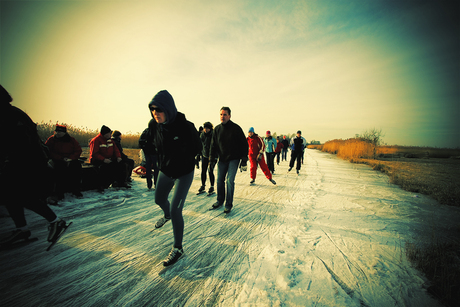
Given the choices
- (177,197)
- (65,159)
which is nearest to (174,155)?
(177,197)

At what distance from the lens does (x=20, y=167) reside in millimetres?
2307

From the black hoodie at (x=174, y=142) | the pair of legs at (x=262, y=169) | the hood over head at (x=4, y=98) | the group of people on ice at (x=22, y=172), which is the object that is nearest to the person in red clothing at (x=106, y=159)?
the group of people on ice at (x=22, y=172)

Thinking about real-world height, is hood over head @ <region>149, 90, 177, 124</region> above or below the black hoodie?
above

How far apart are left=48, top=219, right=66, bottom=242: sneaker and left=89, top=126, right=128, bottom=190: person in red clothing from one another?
9.27ft

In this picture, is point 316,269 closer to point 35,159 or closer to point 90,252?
point 90,252

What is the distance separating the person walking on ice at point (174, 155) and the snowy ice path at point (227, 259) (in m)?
0.49

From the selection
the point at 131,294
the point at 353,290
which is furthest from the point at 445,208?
the point at 131,294

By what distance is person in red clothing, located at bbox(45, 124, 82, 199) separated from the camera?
4397 mm

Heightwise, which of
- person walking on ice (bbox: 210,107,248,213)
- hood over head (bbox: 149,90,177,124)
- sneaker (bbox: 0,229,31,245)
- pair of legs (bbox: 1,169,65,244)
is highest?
hood over head (bbox: 149,90,177,124)

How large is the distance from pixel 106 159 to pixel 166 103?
4520 millimetres

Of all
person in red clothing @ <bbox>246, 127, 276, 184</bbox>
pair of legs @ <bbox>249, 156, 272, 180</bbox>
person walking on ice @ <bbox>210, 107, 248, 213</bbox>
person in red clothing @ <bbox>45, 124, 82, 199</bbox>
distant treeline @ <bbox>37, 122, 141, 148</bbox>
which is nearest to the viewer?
person walking on ice @ <bbox>210, 107, 248, 213</bbox>

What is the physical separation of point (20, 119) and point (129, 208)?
2625 millimetres

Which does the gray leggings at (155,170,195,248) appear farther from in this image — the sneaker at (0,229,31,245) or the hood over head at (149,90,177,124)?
the sneaker at (0,229,31,245)

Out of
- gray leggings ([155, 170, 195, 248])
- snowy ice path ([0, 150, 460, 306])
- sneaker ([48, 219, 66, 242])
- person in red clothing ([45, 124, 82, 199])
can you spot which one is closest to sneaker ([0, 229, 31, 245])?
snowy ice path ([0, 150, 460, 306])
